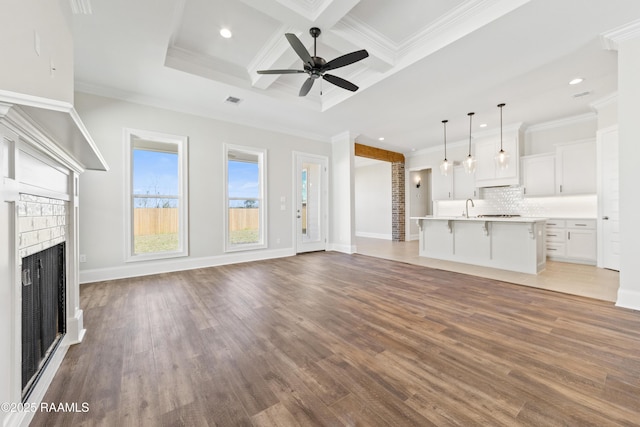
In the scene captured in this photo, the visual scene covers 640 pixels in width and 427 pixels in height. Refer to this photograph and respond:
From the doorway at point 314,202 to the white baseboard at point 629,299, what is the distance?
4972mm

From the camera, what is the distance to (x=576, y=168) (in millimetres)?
5203

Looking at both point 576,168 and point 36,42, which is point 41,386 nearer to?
point 36,42

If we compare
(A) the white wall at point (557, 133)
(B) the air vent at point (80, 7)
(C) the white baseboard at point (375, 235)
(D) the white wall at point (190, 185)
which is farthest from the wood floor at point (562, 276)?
(B) the air vent at point (80, 7)

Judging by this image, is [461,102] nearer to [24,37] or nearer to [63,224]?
[24,37]

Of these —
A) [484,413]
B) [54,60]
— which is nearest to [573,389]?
[484,413]

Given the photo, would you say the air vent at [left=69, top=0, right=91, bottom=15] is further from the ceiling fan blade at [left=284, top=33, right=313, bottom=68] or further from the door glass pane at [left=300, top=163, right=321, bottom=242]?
the door glass pane at [left=300, top=163, right=321, bottom=242]

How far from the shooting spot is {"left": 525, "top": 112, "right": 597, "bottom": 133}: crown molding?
17.1 ft

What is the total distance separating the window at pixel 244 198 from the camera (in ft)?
17.0

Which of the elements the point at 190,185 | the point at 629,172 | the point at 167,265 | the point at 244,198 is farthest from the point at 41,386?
the point at 629,172

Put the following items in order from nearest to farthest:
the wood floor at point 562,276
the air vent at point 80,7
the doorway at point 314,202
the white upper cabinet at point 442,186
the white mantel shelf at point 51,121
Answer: the white mantel shelf at point 51,121 < the air vent at point 80,7 < the wood floor at point 562,276 < the doorway at point 314,202 < the white upper cabinet at point 442,186

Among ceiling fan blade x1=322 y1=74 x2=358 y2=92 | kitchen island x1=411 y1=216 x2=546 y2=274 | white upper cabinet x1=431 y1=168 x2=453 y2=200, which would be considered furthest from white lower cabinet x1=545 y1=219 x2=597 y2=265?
ceiling fan blade x1=322 y1=74 x2=358 y2=92

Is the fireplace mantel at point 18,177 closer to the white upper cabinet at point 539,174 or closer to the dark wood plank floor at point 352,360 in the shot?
the dark wood plank floor at point 352,360

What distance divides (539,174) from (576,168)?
2.00 ft

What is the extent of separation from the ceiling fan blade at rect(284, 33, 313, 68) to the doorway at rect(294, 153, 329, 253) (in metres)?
3.54
